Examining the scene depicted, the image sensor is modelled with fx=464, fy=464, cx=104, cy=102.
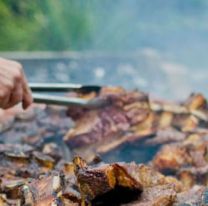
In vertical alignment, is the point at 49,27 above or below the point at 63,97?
below

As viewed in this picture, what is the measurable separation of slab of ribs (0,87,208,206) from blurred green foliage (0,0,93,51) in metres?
4.12

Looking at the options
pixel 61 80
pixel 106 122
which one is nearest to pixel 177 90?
pixel 61 80

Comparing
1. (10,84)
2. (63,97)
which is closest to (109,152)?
(63,97)

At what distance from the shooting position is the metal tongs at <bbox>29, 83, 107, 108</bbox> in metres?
2.44

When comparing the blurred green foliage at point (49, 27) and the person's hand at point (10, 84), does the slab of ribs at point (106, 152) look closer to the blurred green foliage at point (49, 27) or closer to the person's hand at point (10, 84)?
the person's hand at point (10, 84)

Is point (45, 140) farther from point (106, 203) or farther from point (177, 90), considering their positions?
point (177, 90)

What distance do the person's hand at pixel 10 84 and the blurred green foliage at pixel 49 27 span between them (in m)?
5.26

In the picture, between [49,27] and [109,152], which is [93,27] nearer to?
[49,27]

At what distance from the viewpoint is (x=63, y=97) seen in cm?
259

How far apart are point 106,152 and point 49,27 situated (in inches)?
203

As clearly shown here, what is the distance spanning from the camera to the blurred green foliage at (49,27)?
7.17m

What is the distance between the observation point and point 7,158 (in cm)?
206

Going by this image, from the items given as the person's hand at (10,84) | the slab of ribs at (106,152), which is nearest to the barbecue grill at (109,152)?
the slab of ribs at (106,152)

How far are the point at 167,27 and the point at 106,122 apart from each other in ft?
26.3
